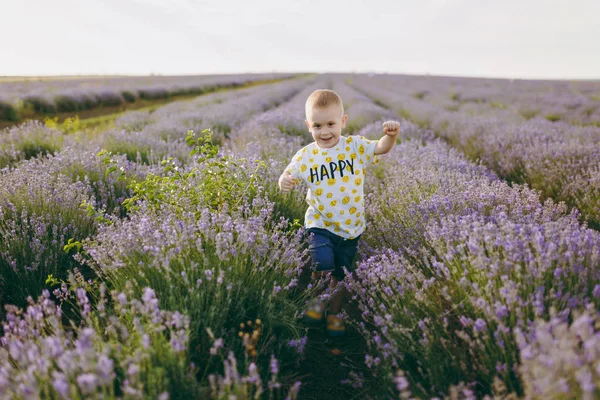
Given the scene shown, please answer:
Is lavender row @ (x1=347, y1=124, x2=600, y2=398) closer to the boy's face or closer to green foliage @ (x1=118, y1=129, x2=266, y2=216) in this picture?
the boy's face

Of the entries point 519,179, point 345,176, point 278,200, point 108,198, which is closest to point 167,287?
point 345,176

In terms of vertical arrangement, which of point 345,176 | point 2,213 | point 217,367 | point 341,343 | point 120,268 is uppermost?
point 345,176

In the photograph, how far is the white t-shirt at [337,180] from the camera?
2600 millimetres

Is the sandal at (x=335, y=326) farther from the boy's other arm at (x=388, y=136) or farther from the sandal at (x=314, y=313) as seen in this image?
the boy's other arm at (x=388, y=136)

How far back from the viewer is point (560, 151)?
4551mm

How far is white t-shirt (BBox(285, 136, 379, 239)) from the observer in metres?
2.60

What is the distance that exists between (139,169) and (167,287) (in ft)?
7.53

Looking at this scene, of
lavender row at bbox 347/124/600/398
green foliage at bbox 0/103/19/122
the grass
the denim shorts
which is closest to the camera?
lavender row at bbox 347/124/600/398

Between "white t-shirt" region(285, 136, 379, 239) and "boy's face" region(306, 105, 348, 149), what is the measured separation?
0.06 meters

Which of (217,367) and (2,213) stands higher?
(2,213)

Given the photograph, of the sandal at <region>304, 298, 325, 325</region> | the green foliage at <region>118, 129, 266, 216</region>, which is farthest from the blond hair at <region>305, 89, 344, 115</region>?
the sandal at <region>304, 298, 325, 325</region>

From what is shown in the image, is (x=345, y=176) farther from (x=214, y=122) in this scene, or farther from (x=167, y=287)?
Result: (x=214, y=122)

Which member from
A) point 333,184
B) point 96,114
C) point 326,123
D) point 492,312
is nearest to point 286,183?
point 333,184

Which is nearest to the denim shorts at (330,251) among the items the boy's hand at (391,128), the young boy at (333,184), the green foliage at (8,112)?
the young boy at (333,184)
